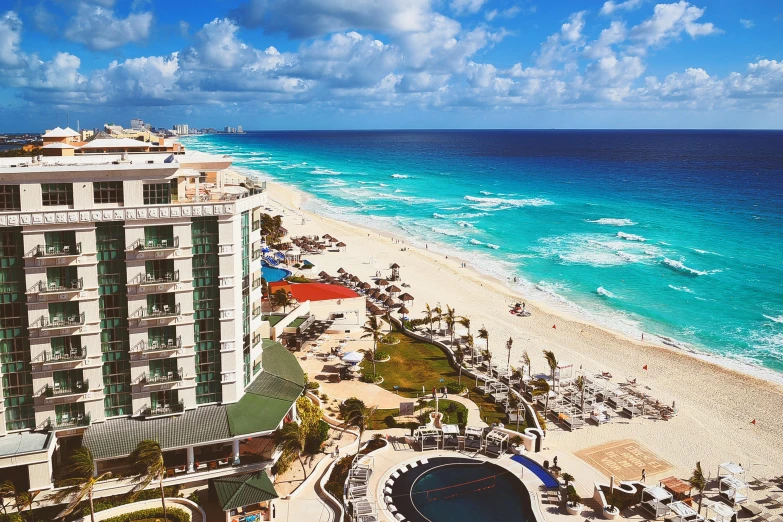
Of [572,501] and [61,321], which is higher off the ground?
[61,321]

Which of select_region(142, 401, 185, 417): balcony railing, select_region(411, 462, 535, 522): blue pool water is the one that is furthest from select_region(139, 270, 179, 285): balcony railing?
select_region(411, 462, 535, 522): blue pool water

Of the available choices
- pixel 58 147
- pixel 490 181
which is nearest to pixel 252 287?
pixel 58 147

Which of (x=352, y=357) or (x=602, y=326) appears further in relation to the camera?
(x=602, y=326)

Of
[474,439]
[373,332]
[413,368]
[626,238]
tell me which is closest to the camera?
[474,439]

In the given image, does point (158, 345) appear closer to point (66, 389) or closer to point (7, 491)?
point (66, 389)

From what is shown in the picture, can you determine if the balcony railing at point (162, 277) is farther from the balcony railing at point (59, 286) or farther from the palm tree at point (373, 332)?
the palm tree at point (373, 332)

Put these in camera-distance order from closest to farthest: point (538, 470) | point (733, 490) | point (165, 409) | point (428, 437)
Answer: point (165, 409) < point (538, 470) < point (733, 490) < point (428, 437)

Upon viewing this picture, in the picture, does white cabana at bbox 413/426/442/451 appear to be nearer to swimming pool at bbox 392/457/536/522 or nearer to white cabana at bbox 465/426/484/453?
swimming pool at bbox 392/457/536/522

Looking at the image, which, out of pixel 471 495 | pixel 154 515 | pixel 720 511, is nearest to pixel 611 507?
pixel 720 511

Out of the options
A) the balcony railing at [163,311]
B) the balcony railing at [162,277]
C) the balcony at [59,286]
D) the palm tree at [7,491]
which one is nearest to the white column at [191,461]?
the balcony railing at [163,311]
